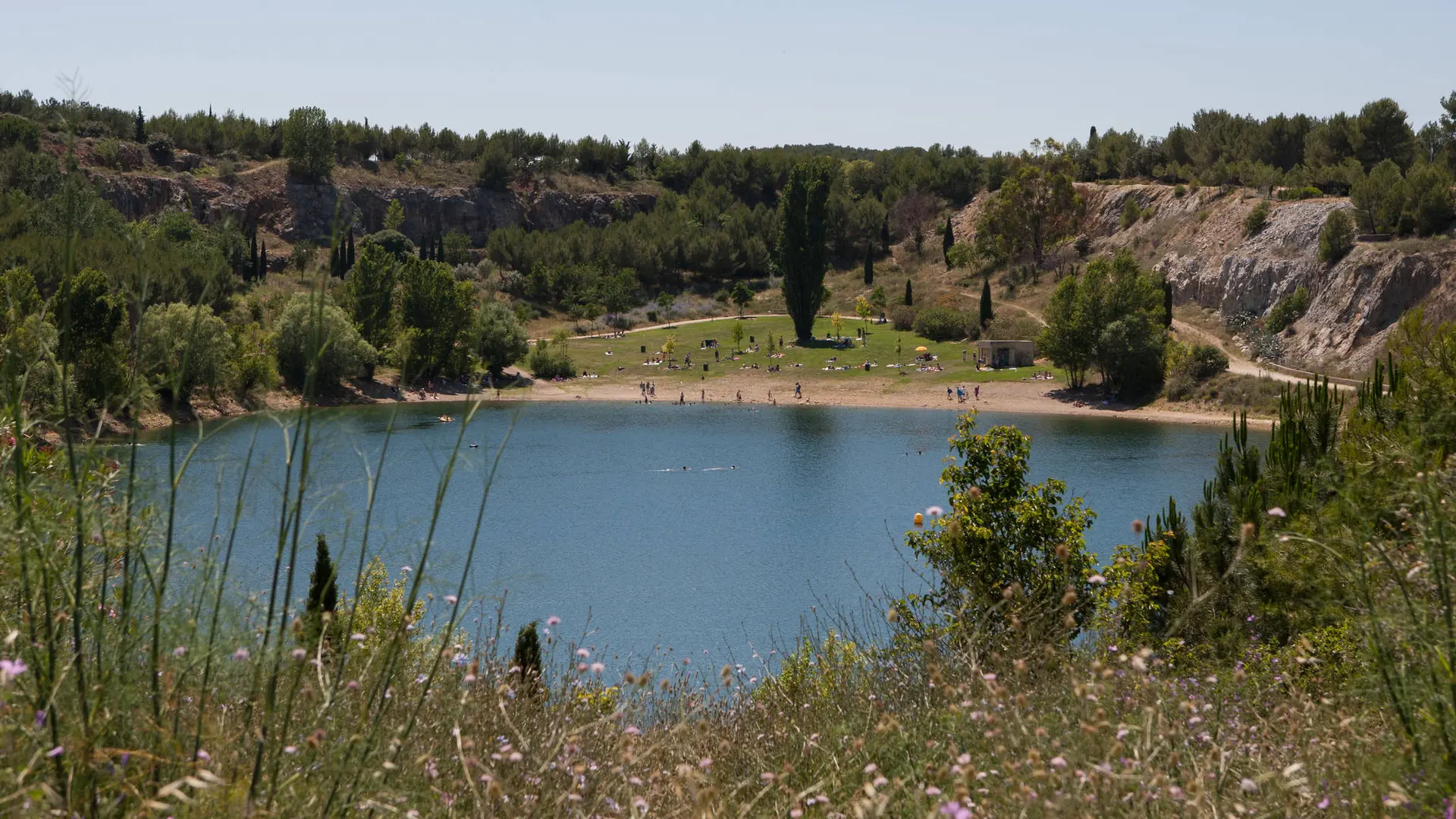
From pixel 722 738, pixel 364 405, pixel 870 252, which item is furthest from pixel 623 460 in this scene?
pixel 870 252

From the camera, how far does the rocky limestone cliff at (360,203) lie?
343 feet

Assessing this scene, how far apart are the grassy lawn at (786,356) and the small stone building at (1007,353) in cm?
98

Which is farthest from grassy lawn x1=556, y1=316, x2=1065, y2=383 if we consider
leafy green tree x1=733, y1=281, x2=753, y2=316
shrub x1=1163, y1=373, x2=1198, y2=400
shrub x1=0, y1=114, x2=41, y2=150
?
shrub x1=0, y1=114, x2=41, y2=150

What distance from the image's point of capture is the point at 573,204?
13375 centimetres

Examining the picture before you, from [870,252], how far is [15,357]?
107718 mm

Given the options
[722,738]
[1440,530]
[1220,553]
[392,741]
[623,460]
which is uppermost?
[1440,530]

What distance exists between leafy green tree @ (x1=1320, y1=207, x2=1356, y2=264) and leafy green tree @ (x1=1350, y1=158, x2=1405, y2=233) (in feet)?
5.31

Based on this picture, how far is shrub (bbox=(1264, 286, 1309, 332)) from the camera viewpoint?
72.3 m

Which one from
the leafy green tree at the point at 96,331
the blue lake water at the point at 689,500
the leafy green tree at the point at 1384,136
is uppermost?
the leafy green tree at the point at 1384,136

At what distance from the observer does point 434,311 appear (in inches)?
2913

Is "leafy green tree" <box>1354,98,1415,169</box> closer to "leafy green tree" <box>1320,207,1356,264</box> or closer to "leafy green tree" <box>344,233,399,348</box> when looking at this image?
"leafy green tree" <box>1320,207,1356,264</box>

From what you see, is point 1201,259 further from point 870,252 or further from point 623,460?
point 623,460

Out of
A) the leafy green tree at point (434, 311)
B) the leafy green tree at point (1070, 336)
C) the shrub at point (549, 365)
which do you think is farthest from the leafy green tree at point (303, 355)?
the leafy green tree at point (1070, 336)

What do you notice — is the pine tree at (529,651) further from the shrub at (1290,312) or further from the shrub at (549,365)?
the shrub at (1290,312)
